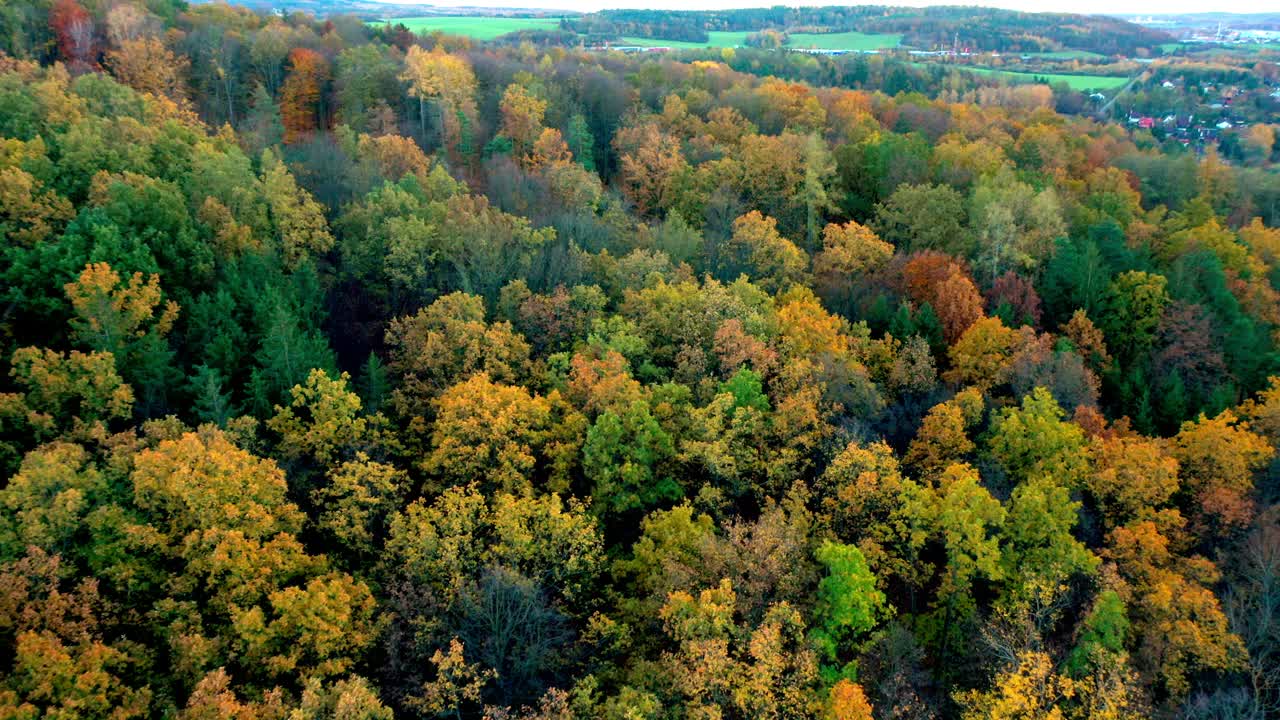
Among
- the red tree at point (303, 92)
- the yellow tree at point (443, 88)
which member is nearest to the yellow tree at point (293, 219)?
the yellow tree at point (443, 88)

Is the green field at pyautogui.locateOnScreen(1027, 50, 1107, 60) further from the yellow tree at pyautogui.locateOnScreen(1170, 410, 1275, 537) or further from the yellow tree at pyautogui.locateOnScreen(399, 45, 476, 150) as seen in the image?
the yellow tree at pyautogui.locateOnScreen(1170, 410, 1275, 537)

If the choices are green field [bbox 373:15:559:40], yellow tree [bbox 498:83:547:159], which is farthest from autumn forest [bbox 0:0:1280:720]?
green field [bbox 373:15:559:40]

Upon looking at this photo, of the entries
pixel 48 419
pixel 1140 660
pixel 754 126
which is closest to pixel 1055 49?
pixel 754 126

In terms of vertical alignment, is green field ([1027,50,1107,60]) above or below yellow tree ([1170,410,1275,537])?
above

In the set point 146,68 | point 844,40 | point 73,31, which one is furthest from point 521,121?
point 844,40

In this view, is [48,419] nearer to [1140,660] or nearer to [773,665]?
[773,665]

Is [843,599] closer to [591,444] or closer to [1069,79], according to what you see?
[591,444]
